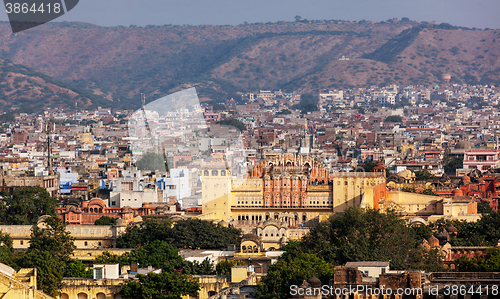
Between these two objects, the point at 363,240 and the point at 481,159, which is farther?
the point at 481,159

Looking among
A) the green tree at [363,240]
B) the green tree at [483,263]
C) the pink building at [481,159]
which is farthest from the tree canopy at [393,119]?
the green tree at [483,263]

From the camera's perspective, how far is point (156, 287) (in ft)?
94.6

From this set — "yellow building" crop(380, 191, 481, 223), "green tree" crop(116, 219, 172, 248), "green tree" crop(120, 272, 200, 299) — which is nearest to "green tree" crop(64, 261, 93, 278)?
"green tree" crop(120, 272, 200, 299)

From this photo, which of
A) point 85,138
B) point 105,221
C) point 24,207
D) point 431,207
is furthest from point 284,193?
point 85,138

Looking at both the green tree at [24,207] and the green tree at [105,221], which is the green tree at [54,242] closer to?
the green tree at [105,221]

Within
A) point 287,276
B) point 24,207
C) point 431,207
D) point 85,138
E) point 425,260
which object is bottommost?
point 425,260

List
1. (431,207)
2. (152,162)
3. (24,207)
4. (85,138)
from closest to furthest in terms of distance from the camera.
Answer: (431,207) → (24,207) → (152,162) → (85,138)

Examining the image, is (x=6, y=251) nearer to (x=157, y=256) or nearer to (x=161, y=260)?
(x=157, y=256)

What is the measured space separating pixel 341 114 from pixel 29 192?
13740cm

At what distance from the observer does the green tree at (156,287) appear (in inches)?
1125

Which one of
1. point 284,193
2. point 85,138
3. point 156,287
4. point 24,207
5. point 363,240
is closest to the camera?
point 156,287

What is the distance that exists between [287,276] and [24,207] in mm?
28297

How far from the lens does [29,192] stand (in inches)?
2132

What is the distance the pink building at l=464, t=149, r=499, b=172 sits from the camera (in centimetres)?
8045
